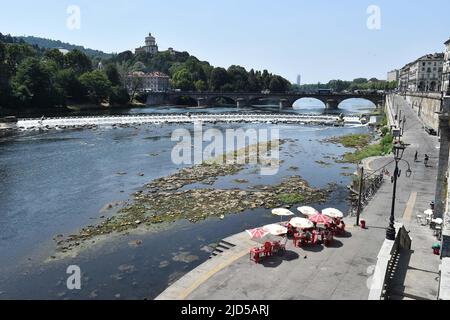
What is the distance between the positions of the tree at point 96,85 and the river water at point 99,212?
75.0 metres

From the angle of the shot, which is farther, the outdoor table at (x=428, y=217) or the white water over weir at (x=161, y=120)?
the white water over weir at (x=161, y=120)

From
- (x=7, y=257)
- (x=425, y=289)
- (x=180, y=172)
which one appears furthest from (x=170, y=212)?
(x=425, y=289)

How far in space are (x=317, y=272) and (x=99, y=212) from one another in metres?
22.3

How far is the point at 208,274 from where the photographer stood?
20.1 m

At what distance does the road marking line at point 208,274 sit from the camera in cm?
1819

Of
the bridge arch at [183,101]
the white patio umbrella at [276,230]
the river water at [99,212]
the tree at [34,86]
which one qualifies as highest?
the tree at [34,86]

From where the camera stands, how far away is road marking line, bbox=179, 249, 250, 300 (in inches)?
716

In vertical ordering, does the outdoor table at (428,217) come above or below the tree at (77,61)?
below

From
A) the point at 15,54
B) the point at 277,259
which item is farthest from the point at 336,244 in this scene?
the point at 15,54

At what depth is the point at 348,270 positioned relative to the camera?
20.3 m

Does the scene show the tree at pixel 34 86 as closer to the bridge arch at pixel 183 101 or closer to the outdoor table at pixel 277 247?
the bridge arch at pixel 183 101

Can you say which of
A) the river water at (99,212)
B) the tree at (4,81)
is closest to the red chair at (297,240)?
the river water at (99,212)

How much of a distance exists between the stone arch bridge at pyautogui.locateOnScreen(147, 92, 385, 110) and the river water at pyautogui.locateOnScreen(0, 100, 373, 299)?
301 feet
